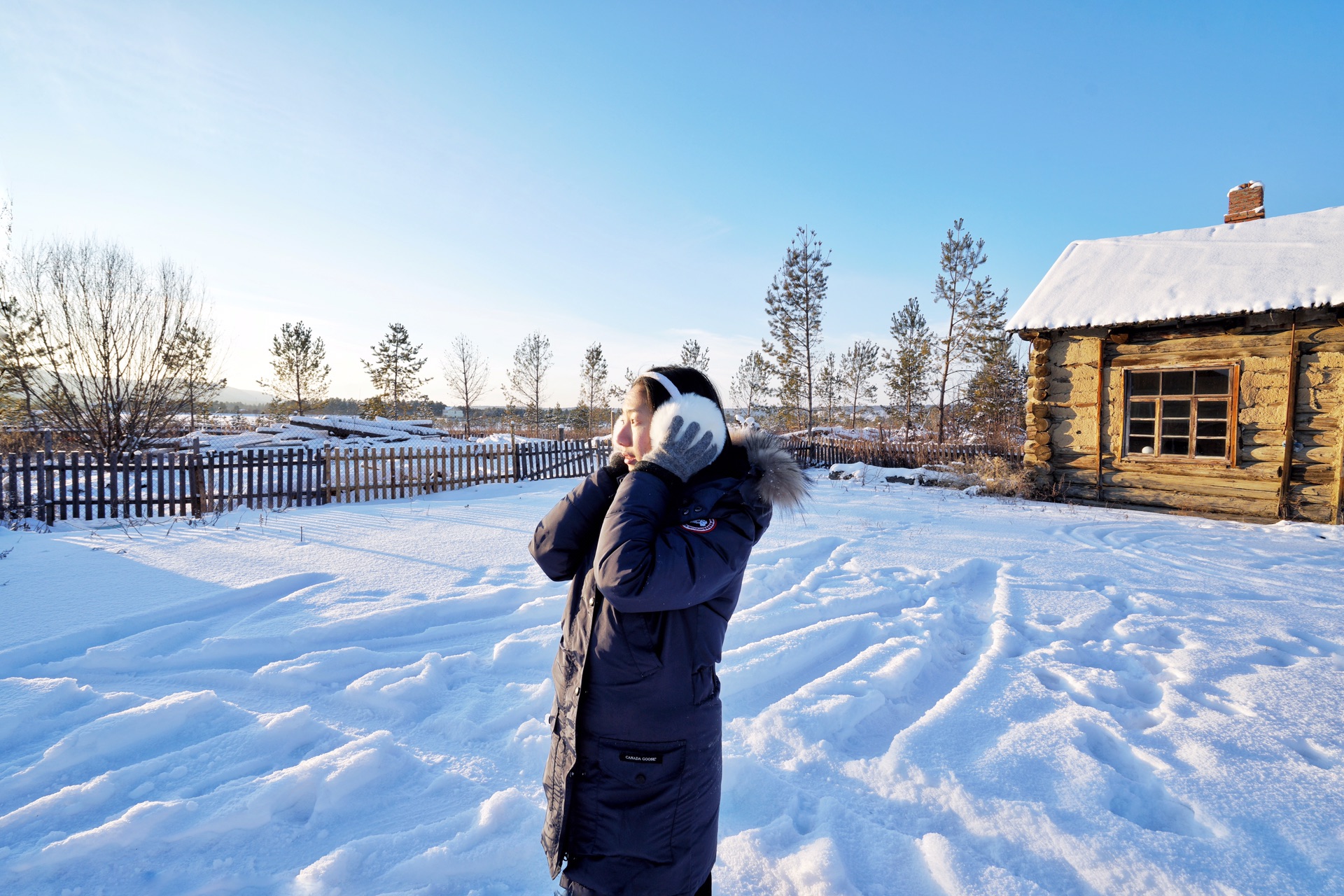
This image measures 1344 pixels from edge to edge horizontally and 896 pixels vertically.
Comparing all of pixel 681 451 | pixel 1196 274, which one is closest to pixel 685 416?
pixel 681 451

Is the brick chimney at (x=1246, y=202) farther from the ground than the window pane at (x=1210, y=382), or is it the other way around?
the brick chimney at (x=1246, y=202)

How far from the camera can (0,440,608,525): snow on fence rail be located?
8734 mm

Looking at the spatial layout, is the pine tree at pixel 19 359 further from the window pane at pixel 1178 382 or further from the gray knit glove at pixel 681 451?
the window pane at pixel 1178 382

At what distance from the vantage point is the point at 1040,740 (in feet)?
9.59

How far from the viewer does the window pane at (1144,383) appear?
10250mm

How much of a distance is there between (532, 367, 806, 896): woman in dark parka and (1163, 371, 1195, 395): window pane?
12.0 meters

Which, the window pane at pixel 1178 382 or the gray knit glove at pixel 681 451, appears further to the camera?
the window pane at pixel 1178 382

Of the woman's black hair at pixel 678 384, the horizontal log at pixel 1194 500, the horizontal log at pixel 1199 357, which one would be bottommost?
the horizontal log at pixel 1194 500

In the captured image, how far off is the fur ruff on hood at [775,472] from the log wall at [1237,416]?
1175 centimetres

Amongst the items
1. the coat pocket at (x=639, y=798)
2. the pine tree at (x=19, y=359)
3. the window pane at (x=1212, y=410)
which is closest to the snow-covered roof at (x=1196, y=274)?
the window pane at (x=1212, y=410)

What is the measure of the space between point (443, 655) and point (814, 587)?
10.8 ft

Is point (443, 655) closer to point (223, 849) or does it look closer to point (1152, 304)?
point (223, 849)

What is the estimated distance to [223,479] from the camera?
34.2ft

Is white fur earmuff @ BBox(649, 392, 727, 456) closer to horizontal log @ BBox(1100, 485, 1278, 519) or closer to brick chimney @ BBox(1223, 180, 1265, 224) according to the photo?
horizontal log @ BBox(1100, 485, 1278, 519)
